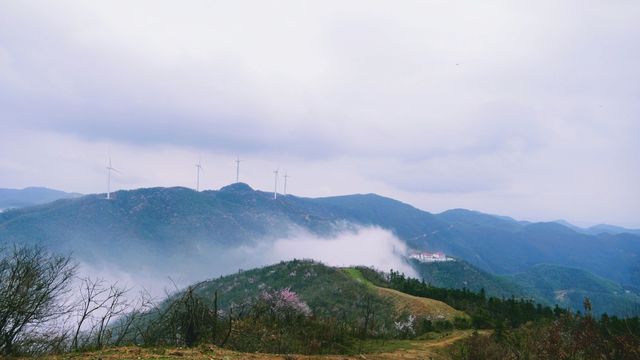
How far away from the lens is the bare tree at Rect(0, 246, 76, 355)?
17.8 metres

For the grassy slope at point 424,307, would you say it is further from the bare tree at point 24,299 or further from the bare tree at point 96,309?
the bare tree at point 24,299

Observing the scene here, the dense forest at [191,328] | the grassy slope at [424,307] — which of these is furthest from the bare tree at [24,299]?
the grassy slope at [424,307]

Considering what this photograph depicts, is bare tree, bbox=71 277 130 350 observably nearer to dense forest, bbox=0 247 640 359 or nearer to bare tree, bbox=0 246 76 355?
dense forest, bbox=0 247 640 359

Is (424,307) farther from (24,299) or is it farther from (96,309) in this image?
(24,299)

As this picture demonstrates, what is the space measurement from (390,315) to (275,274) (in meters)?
61.8

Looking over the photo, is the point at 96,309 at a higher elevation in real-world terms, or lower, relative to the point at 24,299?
lower

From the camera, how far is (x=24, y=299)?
1852cm

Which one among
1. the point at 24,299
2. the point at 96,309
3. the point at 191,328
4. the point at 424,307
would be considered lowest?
the point at 424,307

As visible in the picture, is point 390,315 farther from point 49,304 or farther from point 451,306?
point 49,304

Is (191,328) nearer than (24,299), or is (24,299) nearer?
(24,299)

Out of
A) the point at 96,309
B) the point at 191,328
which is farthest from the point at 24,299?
the point at 191,328

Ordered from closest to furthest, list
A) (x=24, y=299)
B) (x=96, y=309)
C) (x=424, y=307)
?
(x=24, y=299) → (x=96, y=309) → (x=424, y=307)

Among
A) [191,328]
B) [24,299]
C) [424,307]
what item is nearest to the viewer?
[24,299]

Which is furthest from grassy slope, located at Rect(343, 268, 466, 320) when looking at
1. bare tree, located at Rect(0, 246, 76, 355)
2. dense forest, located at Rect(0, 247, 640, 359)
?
bare tree, located at Rect(0, 246, 76, 355)
